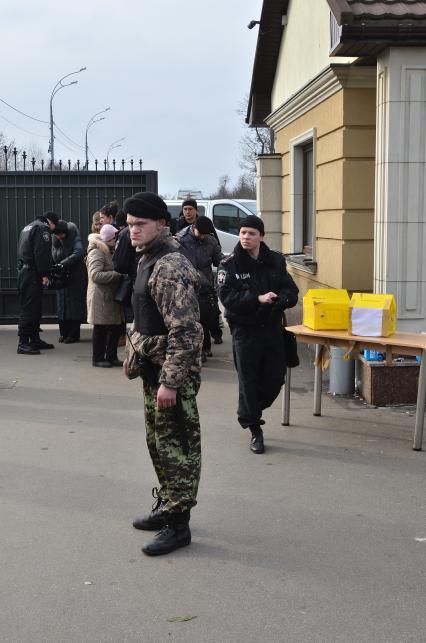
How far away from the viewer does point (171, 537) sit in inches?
185

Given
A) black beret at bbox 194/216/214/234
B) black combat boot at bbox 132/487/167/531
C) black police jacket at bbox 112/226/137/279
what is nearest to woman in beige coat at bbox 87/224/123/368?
black police jacket at bbox 112/226/137/279

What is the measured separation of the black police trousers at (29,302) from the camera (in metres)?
11.3

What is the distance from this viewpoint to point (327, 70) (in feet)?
30.3

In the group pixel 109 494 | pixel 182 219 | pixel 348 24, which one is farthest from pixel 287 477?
pixel 182 219

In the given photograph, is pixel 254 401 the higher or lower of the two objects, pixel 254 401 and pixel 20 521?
the higher

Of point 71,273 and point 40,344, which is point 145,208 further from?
point 71,273

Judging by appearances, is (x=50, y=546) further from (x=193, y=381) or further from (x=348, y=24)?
(x=348, y=24)

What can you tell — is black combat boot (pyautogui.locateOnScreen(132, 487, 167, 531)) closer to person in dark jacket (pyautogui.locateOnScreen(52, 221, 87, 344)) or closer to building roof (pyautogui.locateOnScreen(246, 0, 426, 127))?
building roof (pyautogui.locateOnScreen(246, 0, 426, 127))

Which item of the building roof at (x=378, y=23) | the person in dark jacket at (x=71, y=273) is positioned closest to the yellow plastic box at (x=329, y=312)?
the building roof at (x=378, y=23)

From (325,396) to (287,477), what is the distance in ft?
8.67

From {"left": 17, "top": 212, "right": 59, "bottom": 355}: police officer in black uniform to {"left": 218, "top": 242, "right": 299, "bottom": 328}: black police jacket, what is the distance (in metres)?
5.13

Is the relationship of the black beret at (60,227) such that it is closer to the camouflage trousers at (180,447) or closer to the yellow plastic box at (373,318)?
the yellow plastic box at (373,318)

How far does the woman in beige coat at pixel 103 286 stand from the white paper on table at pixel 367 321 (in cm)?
389

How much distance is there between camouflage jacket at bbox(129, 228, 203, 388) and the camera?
4.45m
